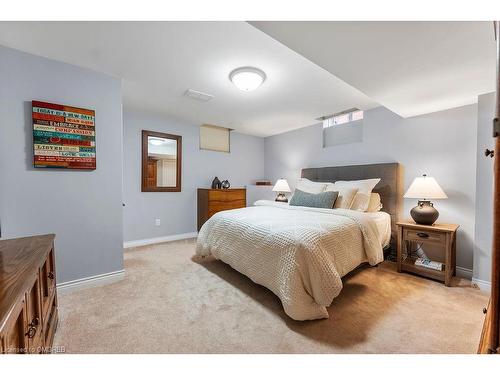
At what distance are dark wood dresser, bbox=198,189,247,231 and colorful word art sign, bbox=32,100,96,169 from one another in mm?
2028

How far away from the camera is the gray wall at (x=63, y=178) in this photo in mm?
1803

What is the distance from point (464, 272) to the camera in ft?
8.00

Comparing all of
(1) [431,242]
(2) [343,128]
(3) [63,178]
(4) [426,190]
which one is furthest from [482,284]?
(3) [63,178]

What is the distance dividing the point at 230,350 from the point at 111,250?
5.51 ft

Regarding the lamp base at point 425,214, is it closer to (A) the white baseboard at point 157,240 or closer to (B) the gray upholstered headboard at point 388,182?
(B) the gray upholstered headboard at point 388,182

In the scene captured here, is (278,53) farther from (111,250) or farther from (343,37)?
(111,250)

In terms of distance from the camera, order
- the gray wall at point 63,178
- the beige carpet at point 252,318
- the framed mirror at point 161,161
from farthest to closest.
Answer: the framed mirror at point 161,161, the gray wall at point 63,178, the beige carpet at point 252,318

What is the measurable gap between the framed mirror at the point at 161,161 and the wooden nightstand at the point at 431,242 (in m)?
3.52

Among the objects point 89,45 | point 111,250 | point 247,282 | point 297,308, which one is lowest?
point 247,282

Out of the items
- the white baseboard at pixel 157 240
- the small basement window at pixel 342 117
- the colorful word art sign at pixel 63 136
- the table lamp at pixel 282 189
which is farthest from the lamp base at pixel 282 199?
the colorful word art sign at pixel 63 136

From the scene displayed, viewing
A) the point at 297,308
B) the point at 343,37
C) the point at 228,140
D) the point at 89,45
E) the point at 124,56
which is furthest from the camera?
the point at 228,140

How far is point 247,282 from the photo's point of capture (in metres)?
2.24

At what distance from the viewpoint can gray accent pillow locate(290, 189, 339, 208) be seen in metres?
2.84

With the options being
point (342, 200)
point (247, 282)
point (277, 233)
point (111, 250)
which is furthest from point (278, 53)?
point (111, 250)
